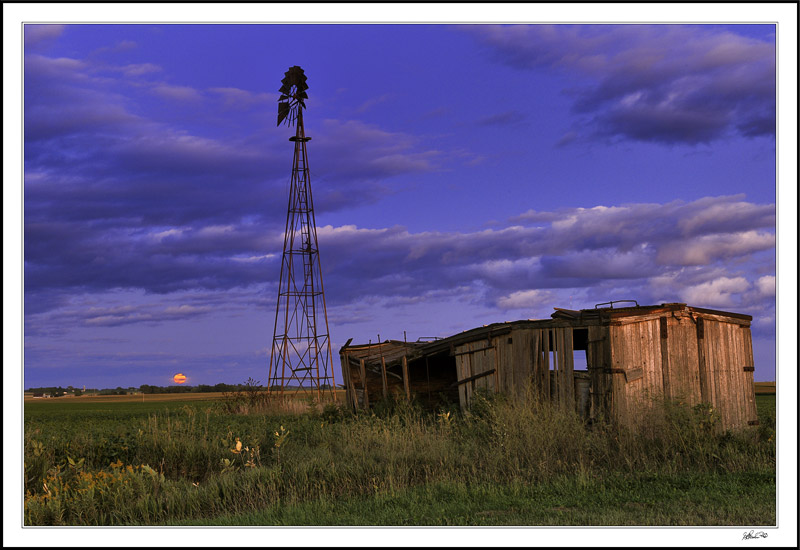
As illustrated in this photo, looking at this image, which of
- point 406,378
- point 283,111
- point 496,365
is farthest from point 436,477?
point 283,111

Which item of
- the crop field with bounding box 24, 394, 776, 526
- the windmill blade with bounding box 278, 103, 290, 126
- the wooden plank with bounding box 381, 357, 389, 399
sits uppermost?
the windmill blade with bounding box 278, 103, 290, 126

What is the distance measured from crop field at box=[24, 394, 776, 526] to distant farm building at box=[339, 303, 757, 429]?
98 centimetres

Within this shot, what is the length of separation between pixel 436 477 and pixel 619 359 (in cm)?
596

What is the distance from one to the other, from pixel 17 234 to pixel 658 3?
756cm

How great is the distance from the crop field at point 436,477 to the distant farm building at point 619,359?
980mm

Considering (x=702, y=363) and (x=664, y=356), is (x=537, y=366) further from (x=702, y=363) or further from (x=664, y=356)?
(x=702, y=363)

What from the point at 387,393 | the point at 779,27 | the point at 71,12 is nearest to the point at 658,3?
the point at 779,27

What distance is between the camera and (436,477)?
1047 cm

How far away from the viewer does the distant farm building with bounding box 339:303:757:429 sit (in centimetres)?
1464

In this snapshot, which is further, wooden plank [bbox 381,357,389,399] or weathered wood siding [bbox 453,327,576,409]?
wooden plank [bbox 381,357,389,399]

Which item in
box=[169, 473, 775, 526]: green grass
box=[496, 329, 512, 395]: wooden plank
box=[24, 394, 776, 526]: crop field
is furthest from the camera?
box=[496, 329, 512, 395]: wooden plank

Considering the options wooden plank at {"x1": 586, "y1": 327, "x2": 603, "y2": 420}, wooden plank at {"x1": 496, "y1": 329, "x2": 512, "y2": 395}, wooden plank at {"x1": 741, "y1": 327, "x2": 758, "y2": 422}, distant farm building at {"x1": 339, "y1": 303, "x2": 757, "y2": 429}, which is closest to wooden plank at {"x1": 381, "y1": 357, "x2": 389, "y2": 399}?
distant farm building at {"x1": 339, "y1": 303, "x2": 757, "y2": 429}

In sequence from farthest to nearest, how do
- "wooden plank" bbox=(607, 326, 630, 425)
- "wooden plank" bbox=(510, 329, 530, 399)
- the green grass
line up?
"wooden plank" bbox=(510, 329, 530, 399), "wooden plank" bbox=(607, 326, 630, 425), the green grass

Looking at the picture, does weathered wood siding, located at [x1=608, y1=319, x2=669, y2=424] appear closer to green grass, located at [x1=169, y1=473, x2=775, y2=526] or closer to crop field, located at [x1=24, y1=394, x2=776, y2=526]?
crop field, located at [x1=24, y1=394, x2=776, y2=526]
